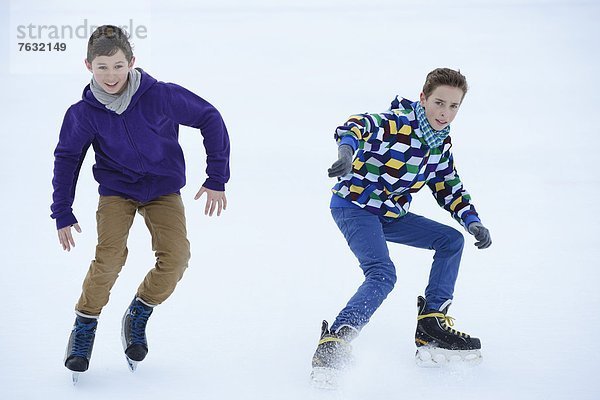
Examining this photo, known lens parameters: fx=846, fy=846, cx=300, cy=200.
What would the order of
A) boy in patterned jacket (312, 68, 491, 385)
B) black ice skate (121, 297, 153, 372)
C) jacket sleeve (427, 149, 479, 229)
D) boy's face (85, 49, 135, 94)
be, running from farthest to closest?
jacket sleeve (427, 149, 479, 229) < boy in patterned jacket (312, 68, 491, 385) < black ice skate (121, 297, 153, 372) < boy's face (85, 49, 135, 94)

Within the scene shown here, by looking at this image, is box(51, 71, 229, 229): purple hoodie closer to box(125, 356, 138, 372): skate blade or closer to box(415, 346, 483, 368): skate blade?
box(125, 356, 138, 372): skate blade

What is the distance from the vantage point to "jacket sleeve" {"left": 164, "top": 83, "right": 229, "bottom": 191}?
3.06 metres

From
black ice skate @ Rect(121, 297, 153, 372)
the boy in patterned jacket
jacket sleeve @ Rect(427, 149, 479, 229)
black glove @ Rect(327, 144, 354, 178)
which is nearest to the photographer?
black glove @ Rect(327, 144, 354, 178)

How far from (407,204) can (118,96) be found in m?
1.20

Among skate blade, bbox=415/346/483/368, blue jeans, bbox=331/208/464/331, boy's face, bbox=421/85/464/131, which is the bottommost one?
skate blade, bbox=415/346/483/368

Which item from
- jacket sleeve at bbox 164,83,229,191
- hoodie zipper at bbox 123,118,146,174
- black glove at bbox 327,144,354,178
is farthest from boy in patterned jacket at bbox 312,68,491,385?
hoodie zipper at bbox 123,118,146,174

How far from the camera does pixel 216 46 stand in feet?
34.6

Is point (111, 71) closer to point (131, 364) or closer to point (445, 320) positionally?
point (131, 364)

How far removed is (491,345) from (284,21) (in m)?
9.42

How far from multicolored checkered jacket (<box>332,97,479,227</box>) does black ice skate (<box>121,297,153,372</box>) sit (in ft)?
2.88

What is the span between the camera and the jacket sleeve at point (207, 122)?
3.06 m

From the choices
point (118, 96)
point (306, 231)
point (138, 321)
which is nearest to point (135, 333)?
point (138, 321)

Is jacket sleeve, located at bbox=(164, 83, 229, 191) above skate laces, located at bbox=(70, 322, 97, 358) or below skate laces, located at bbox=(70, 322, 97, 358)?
above

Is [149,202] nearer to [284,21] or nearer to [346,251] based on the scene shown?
[346,251]
